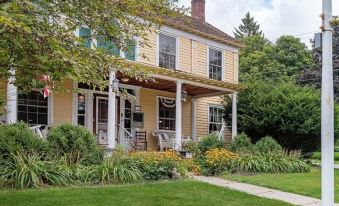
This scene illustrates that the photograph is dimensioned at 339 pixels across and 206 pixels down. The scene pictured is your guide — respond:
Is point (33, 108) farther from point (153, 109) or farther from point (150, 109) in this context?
point (153, 109)

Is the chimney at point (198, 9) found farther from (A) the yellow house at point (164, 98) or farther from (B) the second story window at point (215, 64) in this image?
(B) the second story window at point (215, 64)

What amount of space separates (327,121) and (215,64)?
15901mm

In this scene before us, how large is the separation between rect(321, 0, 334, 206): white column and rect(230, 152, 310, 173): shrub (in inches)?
295

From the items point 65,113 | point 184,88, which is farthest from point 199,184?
point 184,88

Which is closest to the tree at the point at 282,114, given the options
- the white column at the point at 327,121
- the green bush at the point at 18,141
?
the green bush at the point at 18,141

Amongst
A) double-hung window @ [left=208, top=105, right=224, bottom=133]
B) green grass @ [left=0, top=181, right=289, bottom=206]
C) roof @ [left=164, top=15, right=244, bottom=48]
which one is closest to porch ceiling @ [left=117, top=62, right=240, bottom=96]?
double-hung window @ [left=208, top=105, right=224, bottom=133]

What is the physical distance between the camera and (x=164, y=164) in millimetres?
11469

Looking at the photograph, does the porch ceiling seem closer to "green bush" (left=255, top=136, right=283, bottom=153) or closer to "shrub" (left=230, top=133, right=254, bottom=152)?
"shrub" (left=230, top=133, right=254, bottom=152)

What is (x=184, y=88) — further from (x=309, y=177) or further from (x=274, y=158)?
(x=309, y=177)

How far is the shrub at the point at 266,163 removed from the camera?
13445 millimetres

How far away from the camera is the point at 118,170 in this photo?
416 inches

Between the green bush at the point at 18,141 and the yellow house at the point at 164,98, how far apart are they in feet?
10.3

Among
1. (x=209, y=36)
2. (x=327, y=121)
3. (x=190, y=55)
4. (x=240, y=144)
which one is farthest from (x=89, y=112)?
(x=327, y=121)

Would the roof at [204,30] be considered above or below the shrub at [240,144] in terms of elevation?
above
